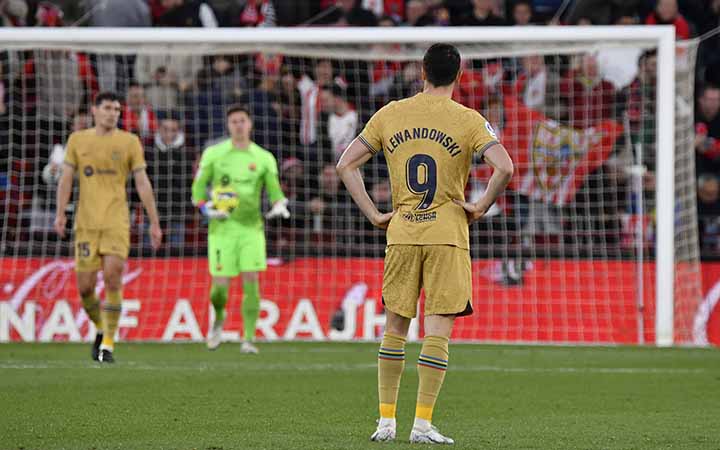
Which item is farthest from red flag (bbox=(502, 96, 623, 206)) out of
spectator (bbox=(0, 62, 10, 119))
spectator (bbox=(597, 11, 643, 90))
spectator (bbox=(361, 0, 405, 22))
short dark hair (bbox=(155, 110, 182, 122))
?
spectator (bbox=(0, 62, 10, 119))

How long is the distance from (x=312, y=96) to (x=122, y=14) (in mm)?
3013

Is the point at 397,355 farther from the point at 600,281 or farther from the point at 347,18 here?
the point at 347,18

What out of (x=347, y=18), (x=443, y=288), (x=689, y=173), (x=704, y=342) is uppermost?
(x=347, y=18)

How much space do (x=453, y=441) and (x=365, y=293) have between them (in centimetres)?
869

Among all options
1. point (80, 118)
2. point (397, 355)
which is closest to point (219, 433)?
point (397, 355)

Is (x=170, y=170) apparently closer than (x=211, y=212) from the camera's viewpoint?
No

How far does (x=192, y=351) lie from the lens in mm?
12789

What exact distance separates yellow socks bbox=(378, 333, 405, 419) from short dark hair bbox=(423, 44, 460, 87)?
1.30m

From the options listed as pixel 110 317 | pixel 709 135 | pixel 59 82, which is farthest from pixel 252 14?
pixel 110 317

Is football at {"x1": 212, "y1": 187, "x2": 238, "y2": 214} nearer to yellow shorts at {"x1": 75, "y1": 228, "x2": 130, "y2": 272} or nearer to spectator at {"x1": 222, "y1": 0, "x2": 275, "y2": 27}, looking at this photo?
yellow shorts at {"x1": 75, "y1": 228, "x2": 130, "y2": 272}

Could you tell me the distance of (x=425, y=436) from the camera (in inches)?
243

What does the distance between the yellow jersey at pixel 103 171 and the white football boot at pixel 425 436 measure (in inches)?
225

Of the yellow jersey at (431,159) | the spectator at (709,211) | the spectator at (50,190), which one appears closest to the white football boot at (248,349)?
the spectator at (50,190)

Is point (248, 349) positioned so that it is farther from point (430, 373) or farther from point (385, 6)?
point (385, 6)
